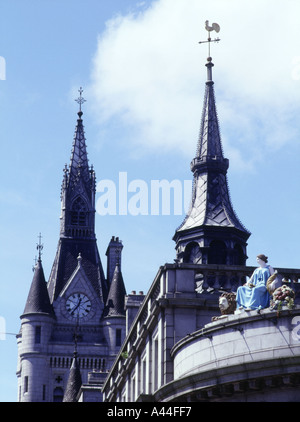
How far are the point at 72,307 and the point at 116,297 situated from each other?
566 centimetres

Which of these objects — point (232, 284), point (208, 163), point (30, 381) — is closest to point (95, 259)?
point (30, 381)

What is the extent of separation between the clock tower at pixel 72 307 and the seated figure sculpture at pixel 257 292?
99.6 metres

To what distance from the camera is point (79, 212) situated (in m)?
155

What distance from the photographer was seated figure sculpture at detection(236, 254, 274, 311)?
103 feet

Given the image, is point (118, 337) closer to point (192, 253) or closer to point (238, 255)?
point (238, 255)

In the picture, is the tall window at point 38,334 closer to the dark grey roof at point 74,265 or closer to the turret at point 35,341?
the turret at point 35,341

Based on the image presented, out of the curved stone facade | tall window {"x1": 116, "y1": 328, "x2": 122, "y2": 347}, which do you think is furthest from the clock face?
the curved stone facade

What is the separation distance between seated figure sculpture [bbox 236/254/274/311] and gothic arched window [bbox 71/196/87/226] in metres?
123

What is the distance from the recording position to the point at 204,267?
37906 millimetres

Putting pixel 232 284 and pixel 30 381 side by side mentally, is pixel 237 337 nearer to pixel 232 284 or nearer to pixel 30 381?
pixel 232 284

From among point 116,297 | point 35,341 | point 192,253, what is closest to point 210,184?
point 192,253

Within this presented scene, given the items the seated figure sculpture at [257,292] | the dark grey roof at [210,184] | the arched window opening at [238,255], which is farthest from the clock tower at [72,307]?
the seated figure sculpture at [257,292]

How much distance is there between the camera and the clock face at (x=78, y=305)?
145 metres
